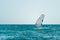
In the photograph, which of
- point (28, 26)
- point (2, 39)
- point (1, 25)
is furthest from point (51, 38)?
point (1, 25)

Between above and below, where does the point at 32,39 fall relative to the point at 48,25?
above

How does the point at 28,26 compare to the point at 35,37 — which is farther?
the point at 28,26

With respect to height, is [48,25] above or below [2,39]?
below

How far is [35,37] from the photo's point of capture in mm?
3254

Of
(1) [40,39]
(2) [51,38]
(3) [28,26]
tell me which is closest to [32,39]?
(1) [40,39]

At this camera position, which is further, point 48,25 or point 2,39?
point 48,25

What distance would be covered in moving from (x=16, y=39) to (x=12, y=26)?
60.8 inches

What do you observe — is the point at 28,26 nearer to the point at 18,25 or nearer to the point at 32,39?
the point at 18,25

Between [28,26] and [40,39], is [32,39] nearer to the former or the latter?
[40,39]

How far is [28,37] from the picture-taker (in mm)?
3242

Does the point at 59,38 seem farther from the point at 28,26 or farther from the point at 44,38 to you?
the point at 28,26

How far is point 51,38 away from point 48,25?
152 cm

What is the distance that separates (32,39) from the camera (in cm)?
310

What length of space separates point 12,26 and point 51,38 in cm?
170
